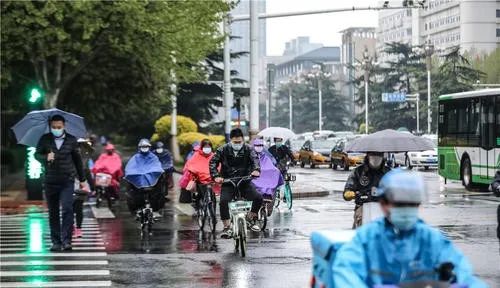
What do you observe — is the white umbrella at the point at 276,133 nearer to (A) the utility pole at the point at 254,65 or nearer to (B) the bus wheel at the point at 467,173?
(A) the utility pole at the point at 254,65

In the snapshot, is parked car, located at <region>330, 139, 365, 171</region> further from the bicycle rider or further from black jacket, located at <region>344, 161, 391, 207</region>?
black jacket, located at <region>344, 161, 391, 207</region>

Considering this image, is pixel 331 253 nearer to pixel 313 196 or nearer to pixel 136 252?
pixel 136 252

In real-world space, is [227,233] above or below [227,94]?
below

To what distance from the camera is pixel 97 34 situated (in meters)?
32.5

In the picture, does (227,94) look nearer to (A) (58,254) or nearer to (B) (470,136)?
(B) (470,136)

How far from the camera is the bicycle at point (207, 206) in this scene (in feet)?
57.2

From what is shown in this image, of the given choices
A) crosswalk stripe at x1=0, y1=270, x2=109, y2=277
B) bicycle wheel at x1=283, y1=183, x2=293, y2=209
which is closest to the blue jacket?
crosswalk stripe at x1=0, y1=270, x2=109, y2=277

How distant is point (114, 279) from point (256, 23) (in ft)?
63.2

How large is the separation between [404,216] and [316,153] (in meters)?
48.5

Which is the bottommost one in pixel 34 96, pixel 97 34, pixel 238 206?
pixel 238 206

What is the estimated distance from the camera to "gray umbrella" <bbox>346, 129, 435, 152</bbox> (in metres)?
13.8

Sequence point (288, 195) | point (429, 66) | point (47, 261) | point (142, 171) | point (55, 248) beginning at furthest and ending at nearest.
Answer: point (429, 66), point (288, 195), point (142, 171), point (55, 248), point (47, 261)

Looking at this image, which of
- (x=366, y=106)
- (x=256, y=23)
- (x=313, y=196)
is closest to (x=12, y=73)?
(x=256, y=23)

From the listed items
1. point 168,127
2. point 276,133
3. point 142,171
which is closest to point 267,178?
point 142,171
